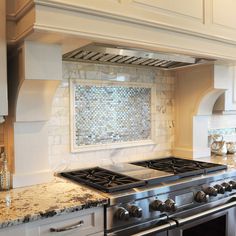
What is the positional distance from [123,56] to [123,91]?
14.7 inches

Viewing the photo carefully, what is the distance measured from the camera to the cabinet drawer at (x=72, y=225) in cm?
133

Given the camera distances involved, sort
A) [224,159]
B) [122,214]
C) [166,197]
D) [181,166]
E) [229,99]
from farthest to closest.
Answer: [229,99] < [224,159] < [181,166] < [166,197] < [122,214]

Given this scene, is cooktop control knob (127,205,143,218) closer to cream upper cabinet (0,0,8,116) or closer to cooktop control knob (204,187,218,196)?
cooktop control knob (204,187,218,196)

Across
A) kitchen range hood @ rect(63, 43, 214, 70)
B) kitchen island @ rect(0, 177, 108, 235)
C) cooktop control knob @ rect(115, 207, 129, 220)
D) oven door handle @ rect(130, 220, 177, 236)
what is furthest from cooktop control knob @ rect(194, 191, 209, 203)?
kitchen range hood @ rect(63, 43, 214, 70)

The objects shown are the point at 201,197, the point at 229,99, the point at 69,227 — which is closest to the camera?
the point at 69,227

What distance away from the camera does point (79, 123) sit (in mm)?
2113

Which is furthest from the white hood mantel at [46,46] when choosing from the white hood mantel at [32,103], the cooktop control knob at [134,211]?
the cooktop control knob at [134,211]

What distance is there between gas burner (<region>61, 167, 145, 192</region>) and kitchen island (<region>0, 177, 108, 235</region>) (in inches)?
2.7

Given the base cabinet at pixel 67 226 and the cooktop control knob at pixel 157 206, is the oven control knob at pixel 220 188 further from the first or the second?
the base cabinet at pixel 67 226

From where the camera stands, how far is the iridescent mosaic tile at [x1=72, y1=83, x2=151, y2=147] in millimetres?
2119

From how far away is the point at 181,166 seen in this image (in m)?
2.20

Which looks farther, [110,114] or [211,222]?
[110,114]

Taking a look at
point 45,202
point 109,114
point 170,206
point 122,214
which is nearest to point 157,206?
point 170,206

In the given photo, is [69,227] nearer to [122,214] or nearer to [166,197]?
[122,214]
